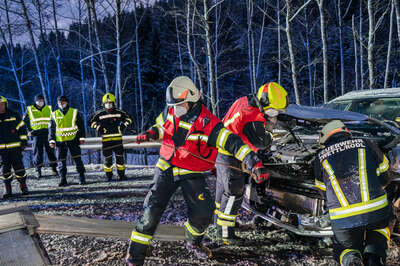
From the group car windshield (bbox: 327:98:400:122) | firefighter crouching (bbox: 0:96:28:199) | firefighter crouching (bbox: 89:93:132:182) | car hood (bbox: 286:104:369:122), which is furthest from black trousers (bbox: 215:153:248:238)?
firefighter crouching (bbox: 0:96:28:199)

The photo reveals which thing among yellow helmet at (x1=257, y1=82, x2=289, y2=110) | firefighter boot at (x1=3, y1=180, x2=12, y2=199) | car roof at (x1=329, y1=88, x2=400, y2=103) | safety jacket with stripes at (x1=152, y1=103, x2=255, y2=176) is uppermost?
yellow helmet at (x1=257, y1=82, x2=289, y2=110)

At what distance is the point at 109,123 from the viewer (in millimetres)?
6062

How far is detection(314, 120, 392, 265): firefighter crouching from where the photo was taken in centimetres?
206

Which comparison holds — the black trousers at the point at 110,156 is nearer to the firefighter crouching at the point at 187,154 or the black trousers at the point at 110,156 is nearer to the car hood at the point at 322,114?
the firefighter crouching at the point at 187,154

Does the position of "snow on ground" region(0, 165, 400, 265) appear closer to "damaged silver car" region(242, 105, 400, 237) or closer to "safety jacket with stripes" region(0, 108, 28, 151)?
"damaged silver car" region(242, 105, 400, 237)

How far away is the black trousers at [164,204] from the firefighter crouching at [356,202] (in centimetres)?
107

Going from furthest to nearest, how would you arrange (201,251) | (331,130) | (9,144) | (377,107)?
(9,144), (377,107), (201,251), (331,130)

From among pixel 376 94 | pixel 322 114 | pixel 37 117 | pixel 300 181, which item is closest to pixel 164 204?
pixel 300 181

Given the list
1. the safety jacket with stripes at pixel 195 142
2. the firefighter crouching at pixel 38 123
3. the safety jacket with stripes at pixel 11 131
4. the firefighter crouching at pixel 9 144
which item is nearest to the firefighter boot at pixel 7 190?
the firefighter crouching at pixel 9 144

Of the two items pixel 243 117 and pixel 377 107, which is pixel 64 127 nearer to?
pixel 243 117

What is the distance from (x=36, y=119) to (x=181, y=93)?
19.6 feet

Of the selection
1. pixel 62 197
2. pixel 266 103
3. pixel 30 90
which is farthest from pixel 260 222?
pixel 30 90

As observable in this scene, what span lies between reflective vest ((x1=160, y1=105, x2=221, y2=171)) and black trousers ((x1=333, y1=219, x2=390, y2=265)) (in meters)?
1.27

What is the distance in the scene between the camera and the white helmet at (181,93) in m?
2.51
